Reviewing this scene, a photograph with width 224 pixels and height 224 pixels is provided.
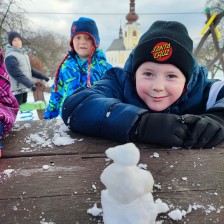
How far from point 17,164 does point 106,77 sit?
0.86 m

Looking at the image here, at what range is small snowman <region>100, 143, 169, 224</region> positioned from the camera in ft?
1.79

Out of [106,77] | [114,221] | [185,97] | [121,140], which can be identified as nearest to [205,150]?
[121,140]

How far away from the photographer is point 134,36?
192 feet

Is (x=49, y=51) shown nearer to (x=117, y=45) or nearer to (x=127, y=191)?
(x=127, y=191)

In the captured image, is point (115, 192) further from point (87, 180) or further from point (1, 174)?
point (1, 174)

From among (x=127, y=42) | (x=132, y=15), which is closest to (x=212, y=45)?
(x=132, y=15)

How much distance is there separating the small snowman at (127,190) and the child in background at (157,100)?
495 mm

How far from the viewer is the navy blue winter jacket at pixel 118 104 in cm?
112

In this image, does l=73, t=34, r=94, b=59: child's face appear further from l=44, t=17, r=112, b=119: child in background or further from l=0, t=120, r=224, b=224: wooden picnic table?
l=0, t=120, r=224, b=224: wooden picnic table

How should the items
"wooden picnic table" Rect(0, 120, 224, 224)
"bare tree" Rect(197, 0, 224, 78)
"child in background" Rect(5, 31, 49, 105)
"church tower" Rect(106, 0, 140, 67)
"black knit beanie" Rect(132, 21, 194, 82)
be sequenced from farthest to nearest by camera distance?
"church tower" Rect(106, 0, 140, 67)
"bare tree" Rect(197, 0, 224, 78)
"child in background" Rect(5, 31, 49, 105)
"black knit beanie" Rect(132, 21, 194, 82)
"wooden picnic table" Rect(0, 120, 224, 224)

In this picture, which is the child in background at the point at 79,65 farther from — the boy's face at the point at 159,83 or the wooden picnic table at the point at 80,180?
the wooden picnic table at the point at 80,180

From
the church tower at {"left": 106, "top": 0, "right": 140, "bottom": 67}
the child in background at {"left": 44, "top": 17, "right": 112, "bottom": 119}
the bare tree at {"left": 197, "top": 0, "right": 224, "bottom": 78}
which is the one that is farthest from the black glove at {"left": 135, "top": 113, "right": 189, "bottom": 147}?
the church tower at {"left": 106, "top": 0, "right": 140, "bottom": 67}

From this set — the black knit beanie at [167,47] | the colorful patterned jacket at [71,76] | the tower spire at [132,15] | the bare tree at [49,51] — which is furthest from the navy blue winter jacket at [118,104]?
the tower spire at [132,15]

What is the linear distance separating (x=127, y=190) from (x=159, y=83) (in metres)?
0.79
